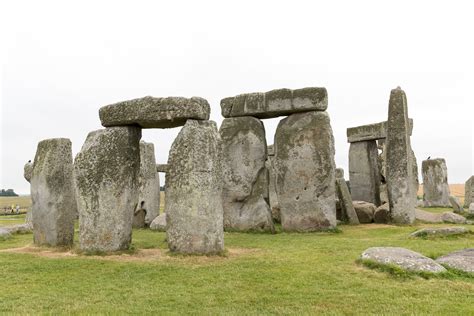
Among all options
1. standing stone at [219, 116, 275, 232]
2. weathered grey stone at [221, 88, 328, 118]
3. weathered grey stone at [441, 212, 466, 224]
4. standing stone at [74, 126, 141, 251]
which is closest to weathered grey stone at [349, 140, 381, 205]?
weathered grey stone at [441, 212, 466, 224]

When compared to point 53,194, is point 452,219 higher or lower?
lower

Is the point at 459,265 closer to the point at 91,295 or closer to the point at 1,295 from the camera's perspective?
the point at 91,295

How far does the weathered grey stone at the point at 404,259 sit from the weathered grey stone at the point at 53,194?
7221 mm

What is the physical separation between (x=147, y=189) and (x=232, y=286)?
11.4 metres

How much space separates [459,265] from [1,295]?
7374mm

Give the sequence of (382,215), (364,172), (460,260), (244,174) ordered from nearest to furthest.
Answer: (460,260), (244,174), (382,215), (364,172)

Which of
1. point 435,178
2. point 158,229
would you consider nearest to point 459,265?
point 158,229

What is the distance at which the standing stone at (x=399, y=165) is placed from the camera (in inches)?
627

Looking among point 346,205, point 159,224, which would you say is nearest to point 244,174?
point 159,224

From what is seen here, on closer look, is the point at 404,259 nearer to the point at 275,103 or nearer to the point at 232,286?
the point at 232,286

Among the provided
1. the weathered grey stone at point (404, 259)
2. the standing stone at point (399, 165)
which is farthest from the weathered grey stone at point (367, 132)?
the weathered grey stone at point (404, 259)

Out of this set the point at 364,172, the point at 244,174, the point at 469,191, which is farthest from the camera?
the point at 469,191

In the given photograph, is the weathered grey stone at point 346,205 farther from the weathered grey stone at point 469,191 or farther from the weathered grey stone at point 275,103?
the weathered grey stone at point 469,191

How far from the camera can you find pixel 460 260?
7906 millimetres
